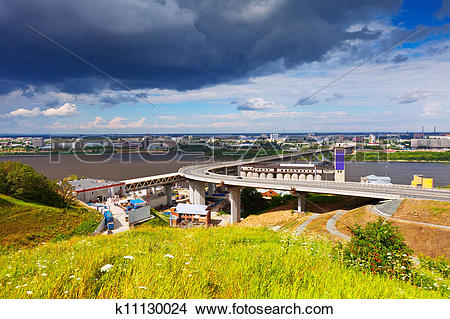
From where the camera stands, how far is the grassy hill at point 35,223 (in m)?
17.8

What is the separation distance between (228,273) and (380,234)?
232 inches

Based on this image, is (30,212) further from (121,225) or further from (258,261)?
(258,261)

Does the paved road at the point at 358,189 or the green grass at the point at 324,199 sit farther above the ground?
the paved road at the point at 358,189

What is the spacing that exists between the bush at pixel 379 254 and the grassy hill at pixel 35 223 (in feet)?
64.9

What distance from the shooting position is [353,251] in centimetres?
616

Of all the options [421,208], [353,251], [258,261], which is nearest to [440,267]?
[353,251]

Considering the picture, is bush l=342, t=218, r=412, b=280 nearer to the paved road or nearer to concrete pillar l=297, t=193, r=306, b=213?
the paved road

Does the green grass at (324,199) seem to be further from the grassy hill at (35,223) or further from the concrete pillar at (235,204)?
the grassy hill at (35,223)

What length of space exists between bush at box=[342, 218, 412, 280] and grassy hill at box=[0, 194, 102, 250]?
64.9ft

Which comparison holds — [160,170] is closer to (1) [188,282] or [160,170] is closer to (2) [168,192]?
(2) [168,192]

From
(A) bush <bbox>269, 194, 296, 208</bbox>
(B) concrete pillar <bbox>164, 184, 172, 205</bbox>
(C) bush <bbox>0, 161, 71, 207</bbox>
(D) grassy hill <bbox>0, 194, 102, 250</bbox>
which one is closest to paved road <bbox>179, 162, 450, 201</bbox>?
(A) bush <bbox>269, 194, 296, 208</bbox>

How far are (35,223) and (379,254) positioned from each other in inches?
973

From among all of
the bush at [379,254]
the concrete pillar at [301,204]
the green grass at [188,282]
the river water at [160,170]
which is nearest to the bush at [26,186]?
the green grass at [188,282]
